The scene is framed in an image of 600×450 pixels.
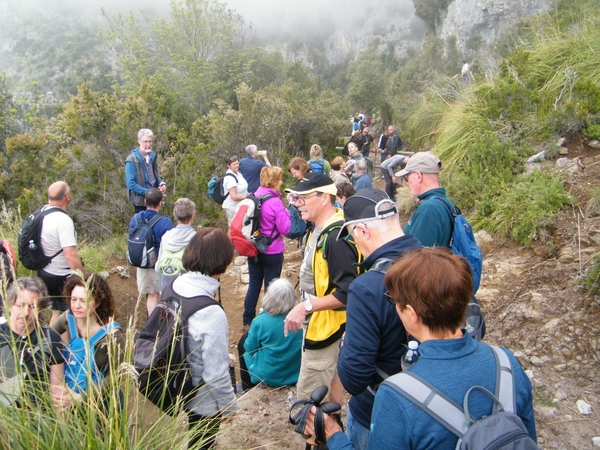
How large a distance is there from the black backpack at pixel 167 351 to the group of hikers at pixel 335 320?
5cm

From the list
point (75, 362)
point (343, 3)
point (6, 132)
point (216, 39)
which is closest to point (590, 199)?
point (75, 362)

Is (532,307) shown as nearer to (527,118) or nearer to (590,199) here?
(590,199)

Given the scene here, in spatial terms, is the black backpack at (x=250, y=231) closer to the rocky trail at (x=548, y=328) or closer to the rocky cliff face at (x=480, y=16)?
the rocky trail at (x=548, y=328)

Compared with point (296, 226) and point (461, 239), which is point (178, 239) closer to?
point (296, 226)

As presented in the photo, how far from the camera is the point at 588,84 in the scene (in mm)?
6664

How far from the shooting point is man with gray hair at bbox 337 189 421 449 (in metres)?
1.85

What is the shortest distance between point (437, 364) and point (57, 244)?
361cm

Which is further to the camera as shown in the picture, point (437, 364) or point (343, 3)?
point (343, 3)

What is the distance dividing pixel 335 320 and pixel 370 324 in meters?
0.98

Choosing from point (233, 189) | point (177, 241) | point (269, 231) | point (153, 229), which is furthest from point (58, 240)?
point (233, 189)

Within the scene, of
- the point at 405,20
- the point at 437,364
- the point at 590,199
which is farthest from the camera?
the point at 405,20

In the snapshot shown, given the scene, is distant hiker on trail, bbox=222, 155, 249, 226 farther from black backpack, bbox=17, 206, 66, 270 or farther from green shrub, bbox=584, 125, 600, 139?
green shrub, bbox=584, 125, 600, 139

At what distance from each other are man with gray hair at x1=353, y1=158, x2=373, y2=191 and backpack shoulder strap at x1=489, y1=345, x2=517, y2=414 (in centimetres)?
536

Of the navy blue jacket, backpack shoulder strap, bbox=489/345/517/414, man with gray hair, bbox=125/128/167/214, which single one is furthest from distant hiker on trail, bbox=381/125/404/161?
backpack shoulder strap, bbox=489/345/517/414
